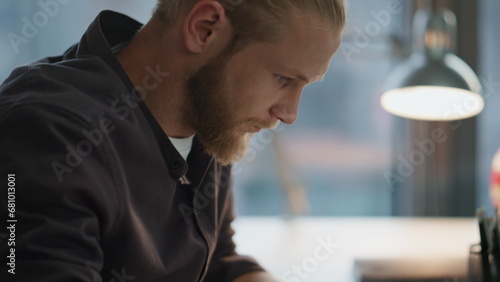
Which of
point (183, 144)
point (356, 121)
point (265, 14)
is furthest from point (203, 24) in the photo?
point (356, 121)

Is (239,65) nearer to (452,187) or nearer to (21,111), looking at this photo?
(21,111)

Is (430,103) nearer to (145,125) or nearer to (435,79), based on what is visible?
(435,79)

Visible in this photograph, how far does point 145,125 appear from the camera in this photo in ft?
3.19

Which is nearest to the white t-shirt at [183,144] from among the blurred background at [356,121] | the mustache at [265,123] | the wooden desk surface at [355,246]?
the mustache at [265,123]

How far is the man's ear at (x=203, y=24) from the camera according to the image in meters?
1.01

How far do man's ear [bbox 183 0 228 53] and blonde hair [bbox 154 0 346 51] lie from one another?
2 cm

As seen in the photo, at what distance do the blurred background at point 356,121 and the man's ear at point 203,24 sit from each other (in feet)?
5.02

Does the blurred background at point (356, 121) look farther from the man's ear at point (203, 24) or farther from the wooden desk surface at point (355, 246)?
the man's ear at point (203, 24)

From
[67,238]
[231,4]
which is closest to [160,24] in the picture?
[231,4]

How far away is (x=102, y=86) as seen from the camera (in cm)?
94

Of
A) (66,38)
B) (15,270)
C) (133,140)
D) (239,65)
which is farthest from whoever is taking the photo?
(66,38)

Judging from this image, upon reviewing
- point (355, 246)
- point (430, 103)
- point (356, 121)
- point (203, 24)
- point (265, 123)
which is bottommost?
point (355, 246)

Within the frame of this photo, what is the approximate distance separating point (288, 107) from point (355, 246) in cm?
82

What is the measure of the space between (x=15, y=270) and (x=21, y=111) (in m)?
0.19
